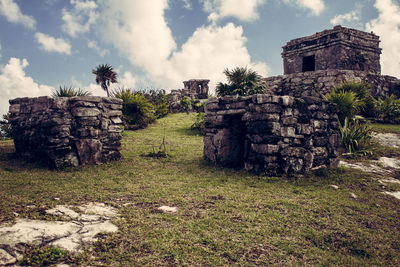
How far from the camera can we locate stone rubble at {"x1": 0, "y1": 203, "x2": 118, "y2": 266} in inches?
86.4

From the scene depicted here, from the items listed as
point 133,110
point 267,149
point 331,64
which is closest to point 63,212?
point 267,149

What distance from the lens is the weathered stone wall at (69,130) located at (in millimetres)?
5398

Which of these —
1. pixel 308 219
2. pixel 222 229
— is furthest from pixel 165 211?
pixel 308 219

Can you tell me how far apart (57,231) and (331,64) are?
47.0 feet

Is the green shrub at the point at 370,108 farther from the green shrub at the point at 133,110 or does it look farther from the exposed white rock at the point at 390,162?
the green shrub at the point at 133,110

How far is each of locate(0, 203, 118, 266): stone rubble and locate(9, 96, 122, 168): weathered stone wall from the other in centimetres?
256

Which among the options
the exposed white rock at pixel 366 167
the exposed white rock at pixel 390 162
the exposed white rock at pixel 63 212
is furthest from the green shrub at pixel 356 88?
the exposed white rock at pixel 63 212

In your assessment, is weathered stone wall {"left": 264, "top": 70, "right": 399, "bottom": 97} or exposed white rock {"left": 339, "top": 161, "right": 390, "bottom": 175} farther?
weathered stone wall {"left": 264, "top": 70, "right": 399, "bottom": 97}

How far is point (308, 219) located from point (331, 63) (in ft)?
40.0

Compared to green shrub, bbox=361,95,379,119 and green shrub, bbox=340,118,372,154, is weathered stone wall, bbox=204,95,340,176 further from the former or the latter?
green shrub, bbox=361,95,379,119

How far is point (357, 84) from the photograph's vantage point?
10727 millimetres

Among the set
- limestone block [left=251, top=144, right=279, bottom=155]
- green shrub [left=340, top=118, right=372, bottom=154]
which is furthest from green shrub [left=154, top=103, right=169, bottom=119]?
limestone block [left=251, top=144, right=279, bottom=155]

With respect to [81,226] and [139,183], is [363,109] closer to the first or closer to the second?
[139,183]

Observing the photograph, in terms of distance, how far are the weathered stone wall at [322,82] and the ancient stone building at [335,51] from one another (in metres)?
1.28
